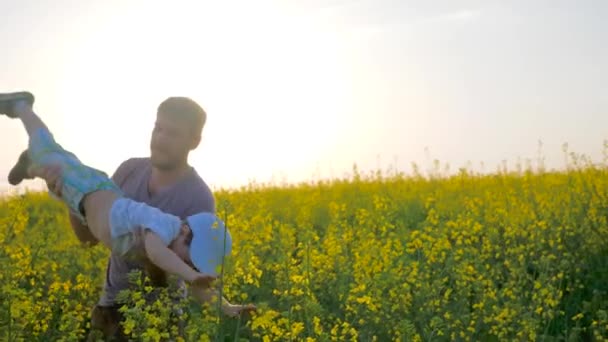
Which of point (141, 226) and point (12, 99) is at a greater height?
point (12, 99)

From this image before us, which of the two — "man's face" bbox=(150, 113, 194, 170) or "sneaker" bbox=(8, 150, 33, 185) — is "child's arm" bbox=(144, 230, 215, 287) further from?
"sneaker" bbox=(8, 150, 33, 185)

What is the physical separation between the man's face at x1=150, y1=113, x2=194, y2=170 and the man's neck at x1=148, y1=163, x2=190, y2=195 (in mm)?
87

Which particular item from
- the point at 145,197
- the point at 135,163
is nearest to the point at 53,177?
the point at 145,197

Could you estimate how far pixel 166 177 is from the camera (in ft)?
15.0

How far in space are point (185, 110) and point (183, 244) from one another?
32.1 inches

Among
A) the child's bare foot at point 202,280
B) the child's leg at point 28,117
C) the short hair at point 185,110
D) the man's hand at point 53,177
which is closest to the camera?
the child's bare foot at point 202,280

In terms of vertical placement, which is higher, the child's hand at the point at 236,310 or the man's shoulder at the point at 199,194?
the man's shoulder at the point at 199,194

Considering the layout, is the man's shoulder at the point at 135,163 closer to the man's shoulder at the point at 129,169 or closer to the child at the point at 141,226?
the man's shoulder at the point at 129,169

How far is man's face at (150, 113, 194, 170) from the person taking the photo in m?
4.39

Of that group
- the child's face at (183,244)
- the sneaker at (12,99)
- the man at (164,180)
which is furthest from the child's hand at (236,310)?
the sneaker at (12,99)

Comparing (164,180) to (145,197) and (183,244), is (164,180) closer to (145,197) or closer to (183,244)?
(145,197)

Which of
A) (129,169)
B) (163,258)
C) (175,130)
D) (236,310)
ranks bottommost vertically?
(236,310)

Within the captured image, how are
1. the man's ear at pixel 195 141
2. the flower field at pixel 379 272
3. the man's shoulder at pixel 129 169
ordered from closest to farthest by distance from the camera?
the flower field at pixel 379 272 < the man's ear at pixel 195 141 < the man's shoulder at pixel 129 169

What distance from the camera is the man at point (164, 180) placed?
14.4ft
